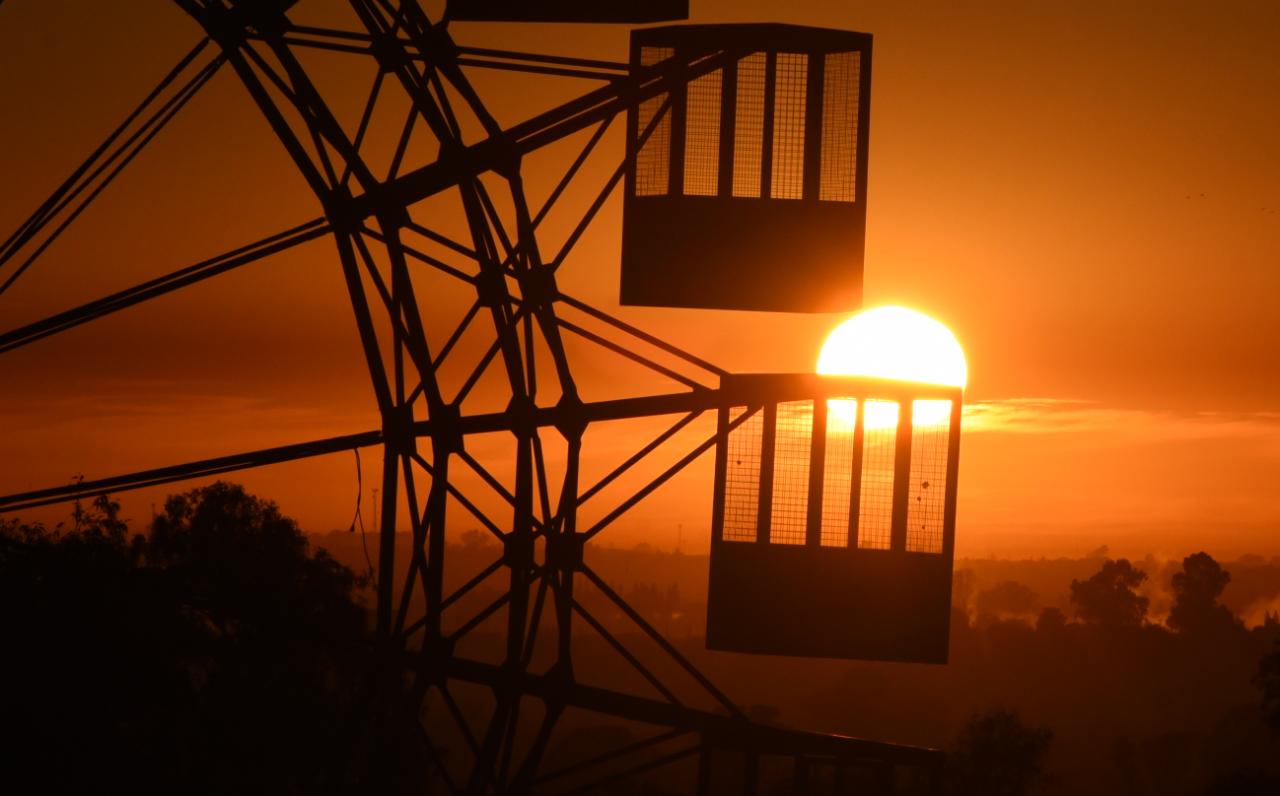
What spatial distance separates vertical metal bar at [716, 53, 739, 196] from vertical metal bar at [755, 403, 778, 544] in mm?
2178

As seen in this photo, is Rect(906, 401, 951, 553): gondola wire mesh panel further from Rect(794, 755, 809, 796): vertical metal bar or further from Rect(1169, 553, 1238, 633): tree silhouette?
Rect(1169, 553, 1238, 633): tree silhouette

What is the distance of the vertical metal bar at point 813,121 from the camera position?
14297 millimetres

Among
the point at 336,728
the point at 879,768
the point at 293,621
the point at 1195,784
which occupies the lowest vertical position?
the point at 1195,784

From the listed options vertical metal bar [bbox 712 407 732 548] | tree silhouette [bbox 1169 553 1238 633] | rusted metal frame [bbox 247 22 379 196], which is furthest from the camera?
tree silhouette [bbox 1169 553 1238 633]

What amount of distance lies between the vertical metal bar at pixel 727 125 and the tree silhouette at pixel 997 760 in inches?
1795

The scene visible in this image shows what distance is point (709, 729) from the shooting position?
13.7 metres

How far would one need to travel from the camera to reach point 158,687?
59.0 ft

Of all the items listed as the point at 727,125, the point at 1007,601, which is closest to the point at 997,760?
the point at 727,125

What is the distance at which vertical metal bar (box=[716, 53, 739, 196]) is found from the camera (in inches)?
557

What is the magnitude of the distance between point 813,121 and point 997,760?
49028 mm

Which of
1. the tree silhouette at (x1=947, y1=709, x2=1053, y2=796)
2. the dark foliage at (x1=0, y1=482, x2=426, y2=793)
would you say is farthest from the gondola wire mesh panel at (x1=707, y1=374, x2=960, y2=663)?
the tree silhouette at (x1=947, y1=709, x2=1053, y2=796)

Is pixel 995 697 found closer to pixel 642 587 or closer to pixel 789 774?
pixel 642 587

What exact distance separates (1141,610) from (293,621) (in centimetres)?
10295

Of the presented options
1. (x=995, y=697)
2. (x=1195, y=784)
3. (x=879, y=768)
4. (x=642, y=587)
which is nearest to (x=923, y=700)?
(x=995, y=697)
